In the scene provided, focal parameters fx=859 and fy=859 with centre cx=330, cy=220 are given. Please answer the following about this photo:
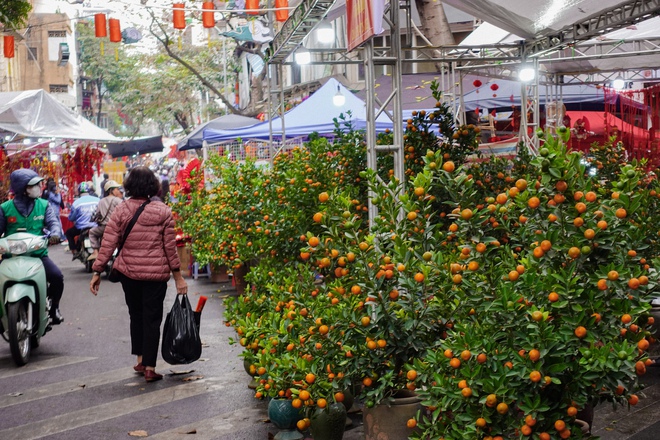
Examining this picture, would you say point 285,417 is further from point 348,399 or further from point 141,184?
point 141,184

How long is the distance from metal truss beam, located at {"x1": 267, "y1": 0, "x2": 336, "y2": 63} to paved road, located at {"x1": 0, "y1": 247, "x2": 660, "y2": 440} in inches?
156

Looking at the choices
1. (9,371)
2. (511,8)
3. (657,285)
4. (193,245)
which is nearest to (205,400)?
(9,371)

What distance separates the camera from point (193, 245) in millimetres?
15742

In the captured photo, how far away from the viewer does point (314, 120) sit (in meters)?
18.1

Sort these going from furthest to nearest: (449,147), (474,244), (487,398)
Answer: (449,147) → (474,244) → (487,398)

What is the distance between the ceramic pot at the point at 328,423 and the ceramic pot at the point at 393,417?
1.47 ft

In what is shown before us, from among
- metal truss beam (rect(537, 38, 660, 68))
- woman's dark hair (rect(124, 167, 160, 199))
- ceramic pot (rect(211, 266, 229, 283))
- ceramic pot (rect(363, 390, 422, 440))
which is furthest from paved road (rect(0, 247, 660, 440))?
metal truss beam (rect(537, 38, 660, 68))

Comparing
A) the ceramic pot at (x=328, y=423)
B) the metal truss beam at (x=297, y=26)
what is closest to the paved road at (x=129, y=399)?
the ceramic pot at (x=328, y=423)

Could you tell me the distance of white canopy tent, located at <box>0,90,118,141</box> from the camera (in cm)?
1703

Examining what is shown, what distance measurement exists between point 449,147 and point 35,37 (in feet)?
182

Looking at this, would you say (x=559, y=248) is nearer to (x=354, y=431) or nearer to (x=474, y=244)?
(x=474, y=244)

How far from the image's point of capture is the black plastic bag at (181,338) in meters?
7.99

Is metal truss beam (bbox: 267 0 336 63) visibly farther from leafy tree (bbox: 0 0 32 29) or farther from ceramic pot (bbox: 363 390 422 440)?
ceramic pot (bbox: 363 390 422 440)

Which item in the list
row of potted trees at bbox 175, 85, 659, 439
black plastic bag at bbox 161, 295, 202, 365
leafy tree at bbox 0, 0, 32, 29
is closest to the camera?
row of potted trees at bbox 175, 85, 659, 439
